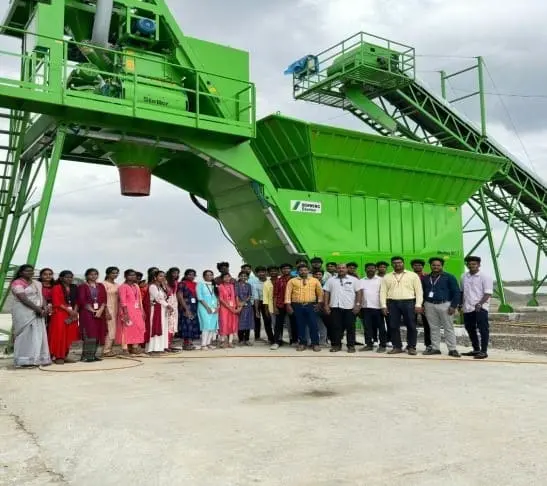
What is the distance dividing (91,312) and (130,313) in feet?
2.62

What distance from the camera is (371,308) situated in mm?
10695

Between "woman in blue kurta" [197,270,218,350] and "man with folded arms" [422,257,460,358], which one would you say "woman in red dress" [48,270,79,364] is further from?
"man with folded arms" [422,257,460,358]

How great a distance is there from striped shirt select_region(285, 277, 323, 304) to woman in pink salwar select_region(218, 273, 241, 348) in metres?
1.27

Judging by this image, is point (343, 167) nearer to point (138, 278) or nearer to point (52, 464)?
point (138, 278)

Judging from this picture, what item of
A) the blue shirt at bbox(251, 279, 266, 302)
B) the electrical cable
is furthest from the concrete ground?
the blue shirt at bbox(251, 279, 266, 302)

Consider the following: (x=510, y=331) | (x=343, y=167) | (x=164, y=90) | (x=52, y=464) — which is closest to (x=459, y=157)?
(x=343, y=167)

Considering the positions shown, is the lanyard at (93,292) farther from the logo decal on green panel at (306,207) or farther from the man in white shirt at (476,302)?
the man in white shirt at (476,302)

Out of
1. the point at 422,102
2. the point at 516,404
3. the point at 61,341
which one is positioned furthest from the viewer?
the point at 422,102

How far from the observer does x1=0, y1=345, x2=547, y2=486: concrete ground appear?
3941 millimetres

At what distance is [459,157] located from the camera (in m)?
15.7

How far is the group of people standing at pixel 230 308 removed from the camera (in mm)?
9359

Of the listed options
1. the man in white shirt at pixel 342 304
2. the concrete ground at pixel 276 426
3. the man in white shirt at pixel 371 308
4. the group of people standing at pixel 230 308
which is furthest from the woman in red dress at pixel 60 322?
the man in white shirt at pixel 371 308

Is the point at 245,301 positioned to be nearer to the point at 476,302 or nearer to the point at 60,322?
the point at 60,322

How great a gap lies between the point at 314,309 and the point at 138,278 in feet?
11.6
